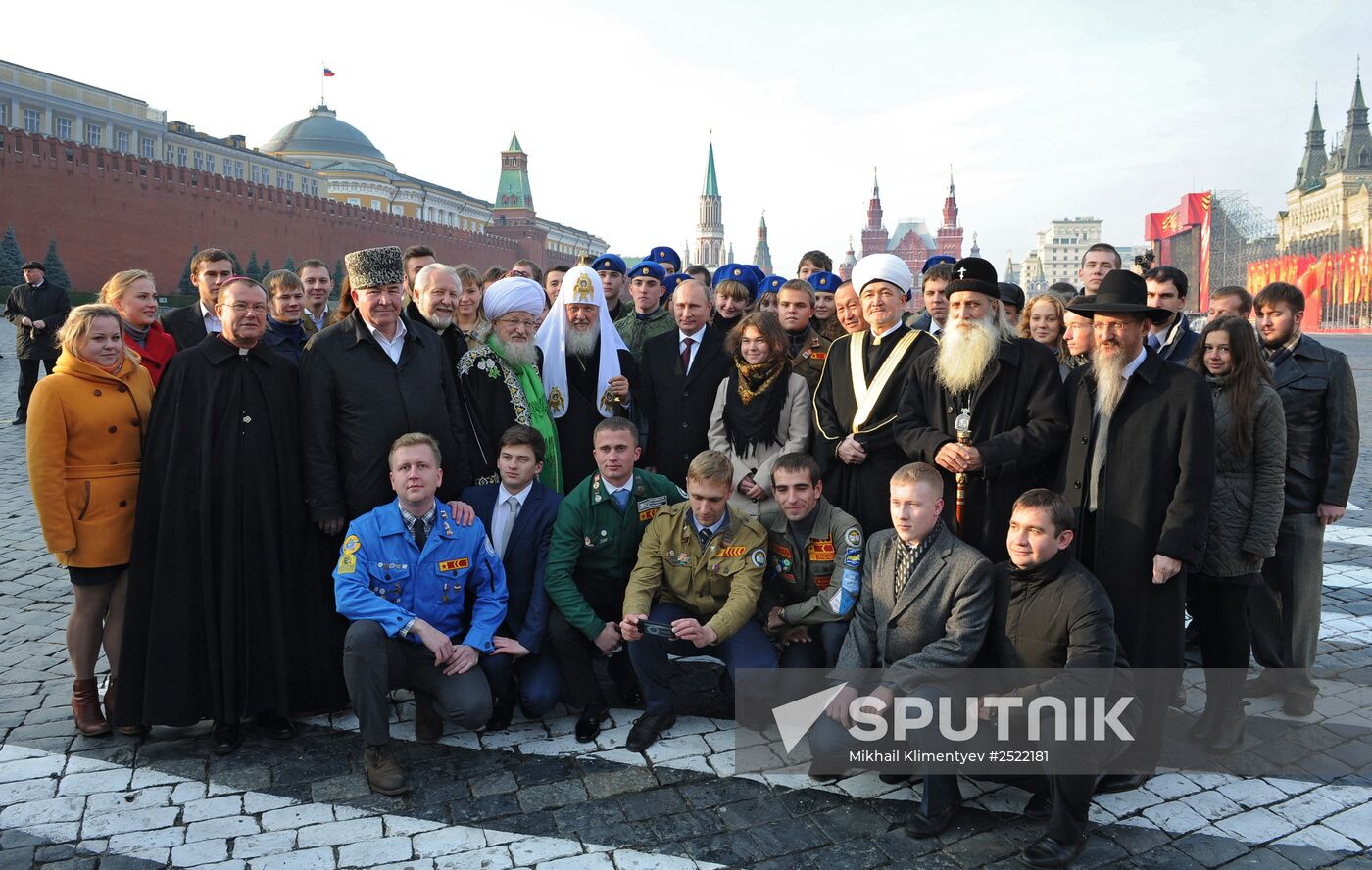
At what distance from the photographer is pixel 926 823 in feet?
10.3

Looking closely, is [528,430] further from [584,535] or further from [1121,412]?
[1121,412]

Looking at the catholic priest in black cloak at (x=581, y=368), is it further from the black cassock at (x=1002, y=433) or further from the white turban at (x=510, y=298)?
the black cassock at (x=1002, y=433)

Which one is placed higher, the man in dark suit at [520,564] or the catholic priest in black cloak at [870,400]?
the catholic priest in black cloak at [870,400]

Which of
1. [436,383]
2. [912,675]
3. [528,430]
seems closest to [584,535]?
[528,430]

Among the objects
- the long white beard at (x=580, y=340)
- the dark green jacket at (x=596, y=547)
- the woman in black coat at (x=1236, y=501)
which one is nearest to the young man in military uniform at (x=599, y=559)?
the dark green jacket at (x=596, y=547)

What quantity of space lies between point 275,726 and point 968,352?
11.2 feet

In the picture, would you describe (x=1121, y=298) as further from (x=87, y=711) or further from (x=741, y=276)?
(x=87, y=711)

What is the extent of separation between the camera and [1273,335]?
173 inches

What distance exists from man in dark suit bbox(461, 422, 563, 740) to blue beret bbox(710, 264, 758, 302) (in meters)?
2.09

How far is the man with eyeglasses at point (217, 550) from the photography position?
3.81 meters

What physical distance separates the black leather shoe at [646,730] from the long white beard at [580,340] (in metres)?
2.16

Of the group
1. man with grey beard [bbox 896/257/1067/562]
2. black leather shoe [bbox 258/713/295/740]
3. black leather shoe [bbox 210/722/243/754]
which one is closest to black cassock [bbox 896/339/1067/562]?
man with grey beard [bbox 896/257/1067/562]

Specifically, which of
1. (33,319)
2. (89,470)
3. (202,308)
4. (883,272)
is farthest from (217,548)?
(33,319)

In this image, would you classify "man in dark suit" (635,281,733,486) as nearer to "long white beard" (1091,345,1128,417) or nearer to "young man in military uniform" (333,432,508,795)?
"young man in military uniform" (333,432,508,795)
